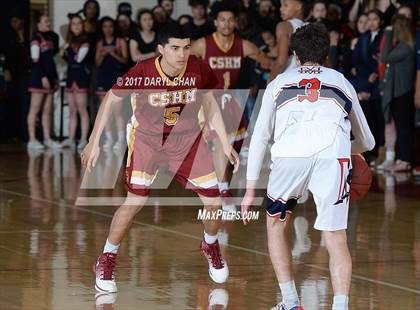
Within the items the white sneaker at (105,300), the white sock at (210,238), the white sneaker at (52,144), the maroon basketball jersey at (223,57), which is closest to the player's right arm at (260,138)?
the white sneaker at (105,300)

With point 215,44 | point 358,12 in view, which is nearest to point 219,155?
point 215,44

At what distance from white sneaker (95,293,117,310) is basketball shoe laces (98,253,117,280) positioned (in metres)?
0.16

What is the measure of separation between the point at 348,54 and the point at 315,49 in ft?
33.1

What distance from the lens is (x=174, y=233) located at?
10.0 meters

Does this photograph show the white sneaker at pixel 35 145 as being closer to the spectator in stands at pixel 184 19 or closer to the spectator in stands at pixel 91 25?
the spectator in stands at pixel 91 25

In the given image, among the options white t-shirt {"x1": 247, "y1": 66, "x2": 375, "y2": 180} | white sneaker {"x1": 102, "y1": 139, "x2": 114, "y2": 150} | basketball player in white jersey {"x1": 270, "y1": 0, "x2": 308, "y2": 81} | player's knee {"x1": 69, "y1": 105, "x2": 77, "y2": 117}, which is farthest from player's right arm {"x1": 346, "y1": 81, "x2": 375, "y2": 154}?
player's knee {"x1": 69, "y1": 105, "x2": 77, "y2": 117}

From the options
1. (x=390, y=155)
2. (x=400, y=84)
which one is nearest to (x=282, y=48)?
(x=400, y=84)

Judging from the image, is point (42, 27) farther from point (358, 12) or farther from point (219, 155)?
point (219, 155)

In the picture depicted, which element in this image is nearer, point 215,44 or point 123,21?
point 215,44

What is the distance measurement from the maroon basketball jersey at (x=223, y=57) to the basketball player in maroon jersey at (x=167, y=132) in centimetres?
400

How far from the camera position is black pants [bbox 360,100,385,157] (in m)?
16.2

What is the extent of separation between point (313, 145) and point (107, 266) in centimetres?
193

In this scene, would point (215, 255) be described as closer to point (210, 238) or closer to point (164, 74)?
point (210, 238)

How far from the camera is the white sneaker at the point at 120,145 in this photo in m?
18.5
